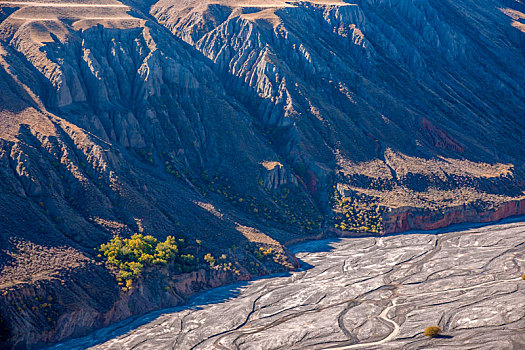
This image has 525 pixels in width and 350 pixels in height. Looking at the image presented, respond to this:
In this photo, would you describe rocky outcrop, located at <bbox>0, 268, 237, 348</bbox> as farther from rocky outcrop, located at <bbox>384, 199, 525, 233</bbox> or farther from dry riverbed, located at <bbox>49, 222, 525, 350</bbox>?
rocky outcrop, located at <bbox>384, 199, 525, 233</bbox>

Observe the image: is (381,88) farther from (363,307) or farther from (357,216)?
(363,307)

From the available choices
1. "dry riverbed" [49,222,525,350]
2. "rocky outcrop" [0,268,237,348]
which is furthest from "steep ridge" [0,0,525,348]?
"dry riverbed" [49,222,525,350]

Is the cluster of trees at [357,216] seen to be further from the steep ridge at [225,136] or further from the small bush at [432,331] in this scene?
the small bush at [432,331]

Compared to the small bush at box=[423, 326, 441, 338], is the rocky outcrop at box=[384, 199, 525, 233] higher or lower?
higher

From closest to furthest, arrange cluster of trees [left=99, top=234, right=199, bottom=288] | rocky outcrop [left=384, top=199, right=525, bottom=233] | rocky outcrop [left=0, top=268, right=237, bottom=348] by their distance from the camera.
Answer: rocky outcrop [left=0, top=268, right=237, bottom=348], cluster of trees [left=99, top=234, right=199, bottom=288], rocky outcrop [left=384, top=199, right=525, bottom=233]

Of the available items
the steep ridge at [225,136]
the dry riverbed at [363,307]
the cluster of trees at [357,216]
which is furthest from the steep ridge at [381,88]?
the dry riverbed at [363,307]

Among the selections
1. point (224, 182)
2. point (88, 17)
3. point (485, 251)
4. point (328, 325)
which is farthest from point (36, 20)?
point (485, 251)

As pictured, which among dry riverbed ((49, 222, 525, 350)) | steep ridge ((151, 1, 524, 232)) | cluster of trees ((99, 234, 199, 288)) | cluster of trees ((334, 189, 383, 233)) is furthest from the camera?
steep ridge ((151, 1, 524, 232))

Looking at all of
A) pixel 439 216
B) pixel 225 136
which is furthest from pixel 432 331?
pixel 225 136
